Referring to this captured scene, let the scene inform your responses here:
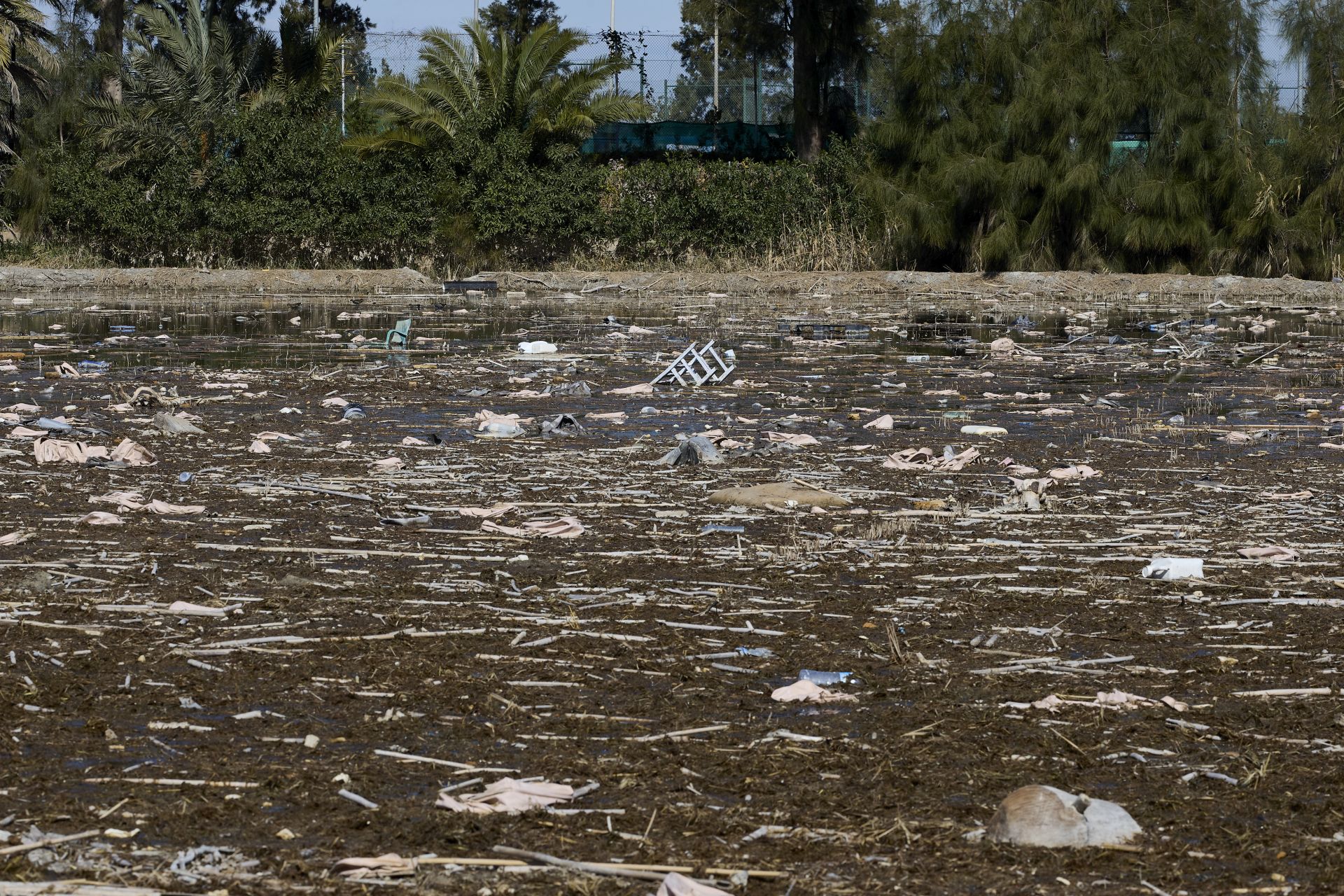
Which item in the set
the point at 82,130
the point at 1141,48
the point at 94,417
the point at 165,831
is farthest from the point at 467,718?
the point at 82,130

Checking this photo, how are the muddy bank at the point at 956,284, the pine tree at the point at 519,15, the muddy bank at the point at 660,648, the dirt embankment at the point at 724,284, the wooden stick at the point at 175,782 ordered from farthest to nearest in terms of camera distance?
the pine tree at the point at 519,15, the dirt embankment at the point at 724,284, the muddy bank at the point at 956,284, the wooden stick at the point at 175,782, the muddy bank at the point at 660,648

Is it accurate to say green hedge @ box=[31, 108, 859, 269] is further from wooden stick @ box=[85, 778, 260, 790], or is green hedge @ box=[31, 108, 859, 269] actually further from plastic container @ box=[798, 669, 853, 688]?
wooden stick @ box=[85, 778, 260, 790]

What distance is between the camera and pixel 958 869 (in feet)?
10.2

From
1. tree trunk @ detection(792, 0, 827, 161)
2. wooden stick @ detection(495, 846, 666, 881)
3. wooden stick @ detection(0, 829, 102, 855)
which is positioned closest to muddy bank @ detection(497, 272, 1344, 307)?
tree trunk @ detection(792, 0, 827, 161)

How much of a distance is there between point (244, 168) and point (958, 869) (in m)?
26.3

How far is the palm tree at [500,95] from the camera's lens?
27234 millimetres

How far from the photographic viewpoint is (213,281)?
2550 cm

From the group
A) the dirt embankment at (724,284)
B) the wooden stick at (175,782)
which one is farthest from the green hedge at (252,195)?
the wooden stick at (175,782)

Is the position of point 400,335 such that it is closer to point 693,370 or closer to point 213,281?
point 693,370

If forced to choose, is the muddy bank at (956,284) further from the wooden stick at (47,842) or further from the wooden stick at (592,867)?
the wooden stick at (47,842)

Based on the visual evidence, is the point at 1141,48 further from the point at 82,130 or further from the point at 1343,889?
the point at 1343,889

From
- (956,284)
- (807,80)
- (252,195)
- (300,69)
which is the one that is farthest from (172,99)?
(956,284)

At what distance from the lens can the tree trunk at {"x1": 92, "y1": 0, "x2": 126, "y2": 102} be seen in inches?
1133

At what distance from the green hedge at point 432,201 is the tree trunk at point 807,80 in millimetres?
1310
